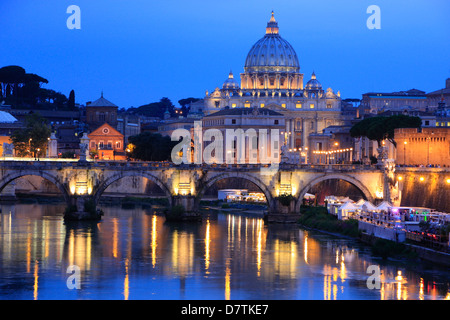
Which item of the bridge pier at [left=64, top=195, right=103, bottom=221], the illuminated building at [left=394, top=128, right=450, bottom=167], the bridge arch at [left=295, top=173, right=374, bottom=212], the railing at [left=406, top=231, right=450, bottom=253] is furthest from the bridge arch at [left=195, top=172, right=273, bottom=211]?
the railing at [left=406, top=231, right=450, bottom=253]

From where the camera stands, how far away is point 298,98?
166 m

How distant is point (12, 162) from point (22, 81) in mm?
103876

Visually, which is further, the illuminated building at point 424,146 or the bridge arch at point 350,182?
the illuminated building at point 424,146

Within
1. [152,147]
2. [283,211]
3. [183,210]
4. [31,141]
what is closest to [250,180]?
[283,211]

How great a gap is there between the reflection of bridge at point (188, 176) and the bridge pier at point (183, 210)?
2.6 inches

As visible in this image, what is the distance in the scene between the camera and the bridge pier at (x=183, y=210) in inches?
2625

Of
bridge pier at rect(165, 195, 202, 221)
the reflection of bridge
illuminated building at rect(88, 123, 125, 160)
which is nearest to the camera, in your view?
the reflection of bridge

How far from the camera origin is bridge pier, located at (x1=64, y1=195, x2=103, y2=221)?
65562 millimetres

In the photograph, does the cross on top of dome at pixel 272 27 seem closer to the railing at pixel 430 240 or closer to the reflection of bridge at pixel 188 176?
the reflection of bridge at pixel 188 176

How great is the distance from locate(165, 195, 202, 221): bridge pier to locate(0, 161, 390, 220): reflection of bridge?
66 millimetres

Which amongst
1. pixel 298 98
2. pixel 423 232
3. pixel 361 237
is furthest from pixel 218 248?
pixel 298 98

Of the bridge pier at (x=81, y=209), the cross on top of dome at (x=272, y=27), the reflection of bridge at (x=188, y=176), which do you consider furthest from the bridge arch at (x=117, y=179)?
the cross on top of dome at (x=272, y=27)

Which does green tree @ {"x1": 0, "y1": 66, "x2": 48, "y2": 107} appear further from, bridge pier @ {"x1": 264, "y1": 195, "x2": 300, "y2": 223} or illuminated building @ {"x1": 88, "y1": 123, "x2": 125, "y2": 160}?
bridge pier @ {"x1": 264, "y1": 195, "x2": 300, "y2": 223}

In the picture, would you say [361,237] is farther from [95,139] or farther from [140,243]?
[95,139]
